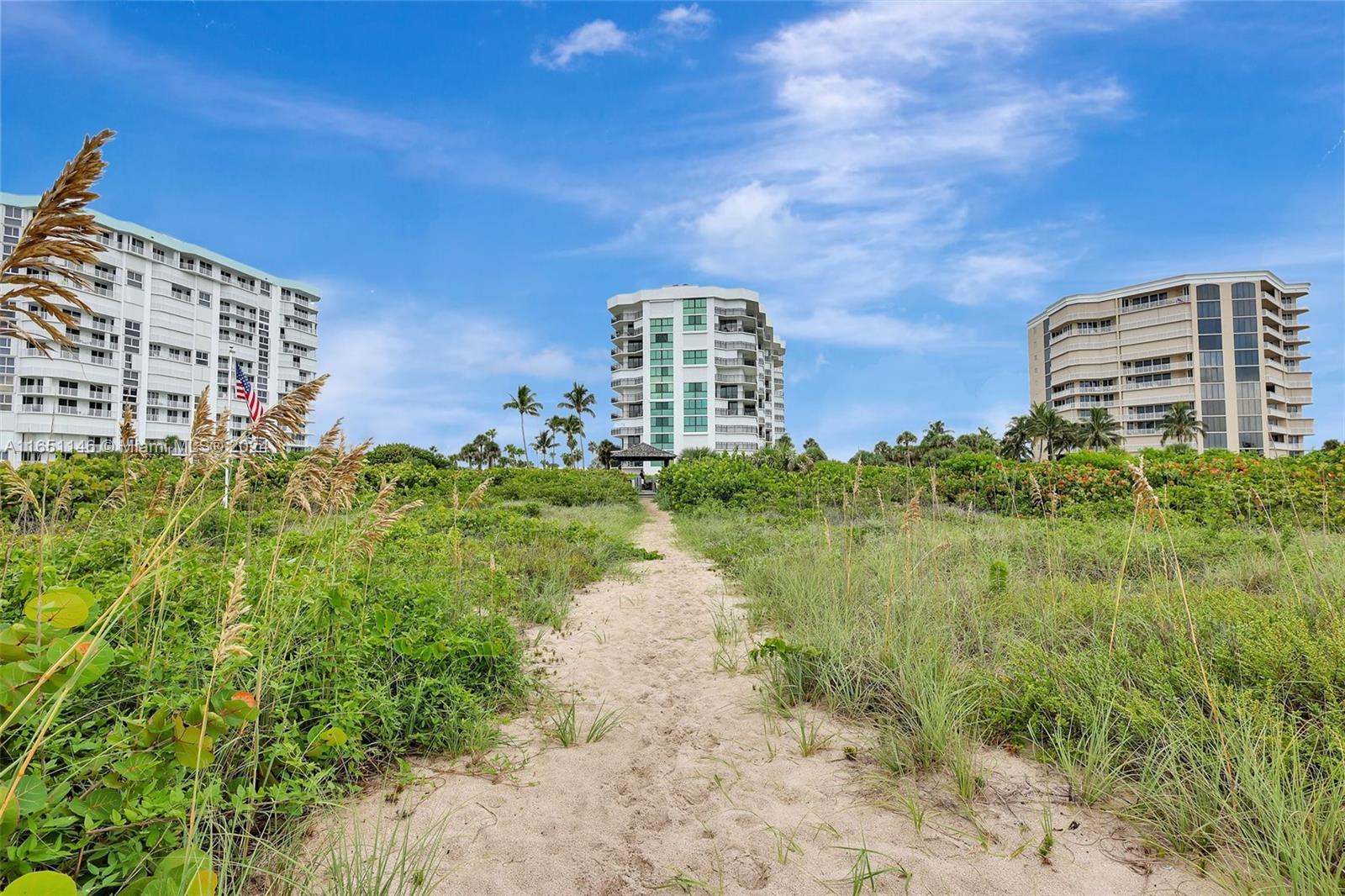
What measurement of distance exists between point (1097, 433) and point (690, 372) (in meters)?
39.2

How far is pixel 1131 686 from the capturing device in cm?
353

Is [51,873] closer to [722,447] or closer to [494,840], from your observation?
[494,840]

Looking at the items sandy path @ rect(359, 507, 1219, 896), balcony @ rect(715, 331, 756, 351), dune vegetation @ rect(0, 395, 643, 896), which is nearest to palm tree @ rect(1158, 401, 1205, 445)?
balcony @ rect(715, 331, 756, 351)

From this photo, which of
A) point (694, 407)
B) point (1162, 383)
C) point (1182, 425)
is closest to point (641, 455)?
point (694, 407)

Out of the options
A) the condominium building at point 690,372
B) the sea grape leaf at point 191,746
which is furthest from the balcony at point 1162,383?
the sea grape leaf at point 191,746

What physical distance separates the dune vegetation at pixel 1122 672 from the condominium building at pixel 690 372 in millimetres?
62611

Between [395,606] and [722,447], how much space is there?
2673 inches

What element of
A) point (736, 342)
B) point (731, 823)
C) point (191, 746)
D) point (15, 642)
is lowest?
point (731, 823)

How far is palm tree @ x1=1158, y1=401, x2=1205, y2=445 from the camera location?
60.5m

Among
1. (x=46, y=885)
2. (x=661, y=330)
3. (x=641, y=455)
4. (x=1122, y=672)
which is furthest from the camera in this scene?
(x=661, y=330)

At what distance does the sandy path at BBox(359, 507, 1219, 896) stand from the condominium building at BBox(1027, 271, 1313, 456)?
79.4m

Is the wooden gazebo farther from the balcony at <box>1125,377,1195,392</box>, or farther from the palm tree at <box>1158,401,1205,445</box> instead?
the balcony at <box>1125,377,1195,392</box>

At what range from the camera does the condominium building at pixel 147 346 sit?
47.8 m

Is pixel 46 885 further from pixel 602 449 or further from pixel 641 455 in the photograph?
pixel 602 449
